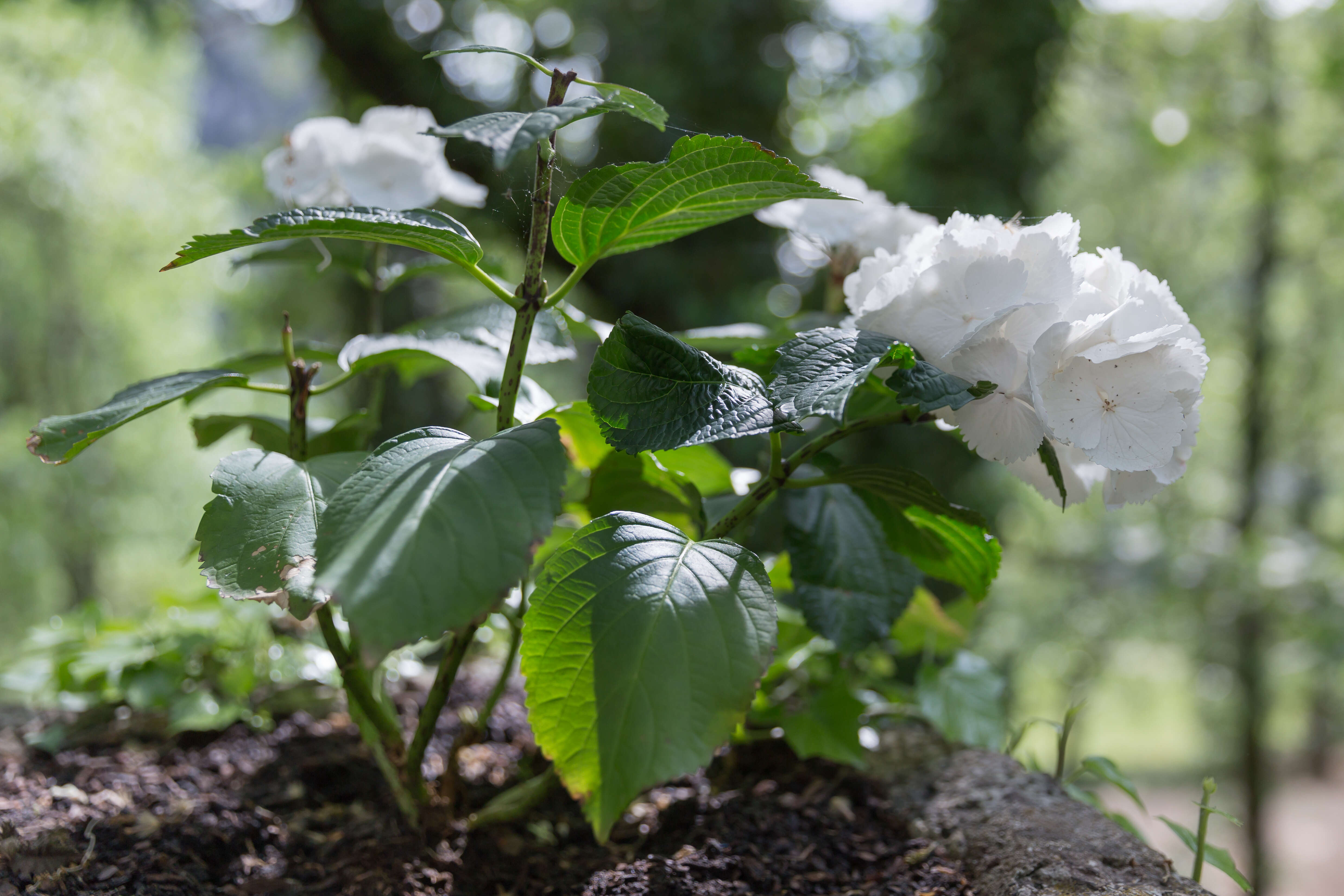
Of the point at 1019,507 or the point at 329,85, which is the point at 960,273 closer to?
the point at 1019,507

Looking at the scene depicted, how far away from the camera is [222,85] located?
877cm

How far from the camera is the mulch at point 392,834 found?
69 cm

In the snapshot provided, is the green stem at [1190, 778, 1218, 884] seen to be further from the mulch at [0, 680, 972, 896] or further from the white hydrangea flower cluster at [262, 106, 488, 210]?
the white hydrangea flower cluster at [262, 106, 488, 210]

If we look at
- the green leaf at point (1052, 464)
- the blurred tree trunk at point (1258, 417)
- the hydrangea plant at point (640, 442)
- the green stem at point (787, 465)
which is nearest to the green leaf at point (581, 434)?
the hydrangea plant at point (640, 442)

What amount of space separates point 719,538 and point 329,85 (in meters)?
2.72

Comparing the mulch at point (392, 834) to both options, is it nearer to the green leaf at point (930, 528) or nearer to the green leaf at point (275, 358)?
the green leaf at point (930, 528)

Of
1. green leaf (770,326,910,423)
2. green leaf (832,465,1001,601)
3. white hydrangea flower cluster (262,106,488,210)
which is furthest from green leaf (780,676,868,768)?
white hydrangea flower cluster (262,106,488,210)

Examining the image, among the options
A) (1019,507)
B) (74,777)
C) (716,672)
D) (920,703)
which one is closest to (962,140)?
(1019,507)

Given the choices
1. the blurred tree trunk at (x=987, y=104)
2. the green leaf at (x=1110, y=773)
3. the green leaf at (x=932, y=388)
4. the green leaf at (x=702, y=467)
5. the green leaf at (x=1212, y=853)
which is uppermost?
the blurred tree trunk at (x=987, y=104)

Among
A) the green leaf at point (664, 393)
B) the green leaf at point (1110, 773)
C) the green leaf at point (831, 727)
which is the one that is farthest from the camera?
the green leaf at point (831, 727)

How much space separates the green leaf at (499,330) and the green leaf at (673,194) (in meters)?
0.11

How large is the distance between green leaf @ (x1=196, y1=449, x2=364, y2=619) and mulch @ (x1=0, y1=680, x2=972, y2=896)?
0.34m

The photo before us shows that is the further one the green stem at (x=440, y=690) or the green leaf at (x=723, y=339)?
the green leaf at (x=723, y=339)

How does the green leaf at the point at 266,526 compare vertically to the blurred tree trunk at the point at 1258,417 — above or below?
below
